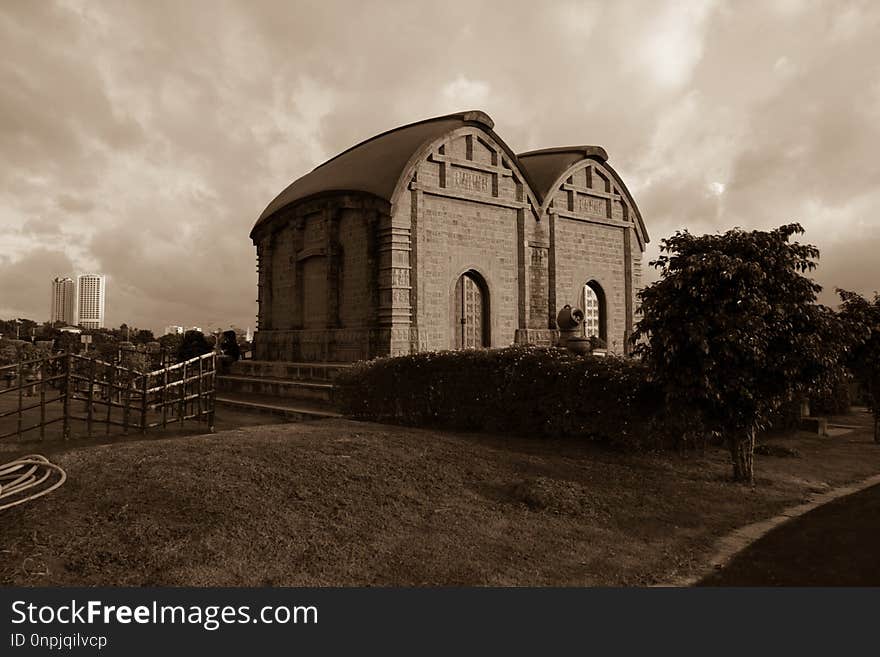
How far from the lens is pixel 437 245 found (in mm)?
18969

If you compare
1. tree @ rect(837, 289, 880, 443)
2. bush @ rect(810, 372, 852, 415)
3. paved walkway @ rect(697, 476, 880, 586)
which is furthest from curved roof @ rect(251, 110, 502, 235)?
paved walkway @ rect(697, 476, 880, 586)

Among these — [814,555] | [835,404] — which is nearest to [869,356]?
[835,404]

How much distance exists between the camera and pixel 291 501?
6.27m

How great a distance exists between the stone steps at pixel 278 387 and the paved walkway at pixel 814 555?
10.8 meters

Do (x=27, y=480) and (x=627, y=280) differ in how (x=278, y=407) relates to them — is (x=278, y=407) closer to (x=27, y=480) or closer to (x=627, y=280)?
(x=27, y=480)

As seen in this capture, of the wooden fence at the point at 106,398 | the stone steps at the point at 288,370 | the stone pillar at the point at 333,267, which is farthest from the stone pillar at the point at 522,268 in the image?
the wooden fence at the point at 106,398

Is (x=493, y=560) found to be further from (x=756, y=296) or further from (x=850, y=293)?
(x=850, y=293)

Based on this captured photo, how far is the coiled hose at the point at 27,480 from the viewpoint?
17.8 ft

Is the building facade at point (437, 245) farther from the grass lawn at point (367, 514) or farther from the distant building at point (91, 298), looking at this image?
the distant building at point (91, 298)

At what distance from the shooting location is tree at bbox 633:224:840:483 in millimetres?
9070

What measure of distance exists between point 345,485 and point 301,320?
15.4 meters

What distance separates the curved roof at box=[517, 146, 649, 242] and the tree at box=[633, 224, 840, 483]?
1273cm

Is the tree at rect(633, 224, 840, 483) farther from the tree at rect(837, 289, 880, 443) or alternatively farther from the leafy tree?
the leafy tree

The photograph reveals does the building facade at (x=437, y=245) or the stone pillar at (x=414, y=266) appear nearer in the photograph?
the stone pillar at (x=414, y=266)
